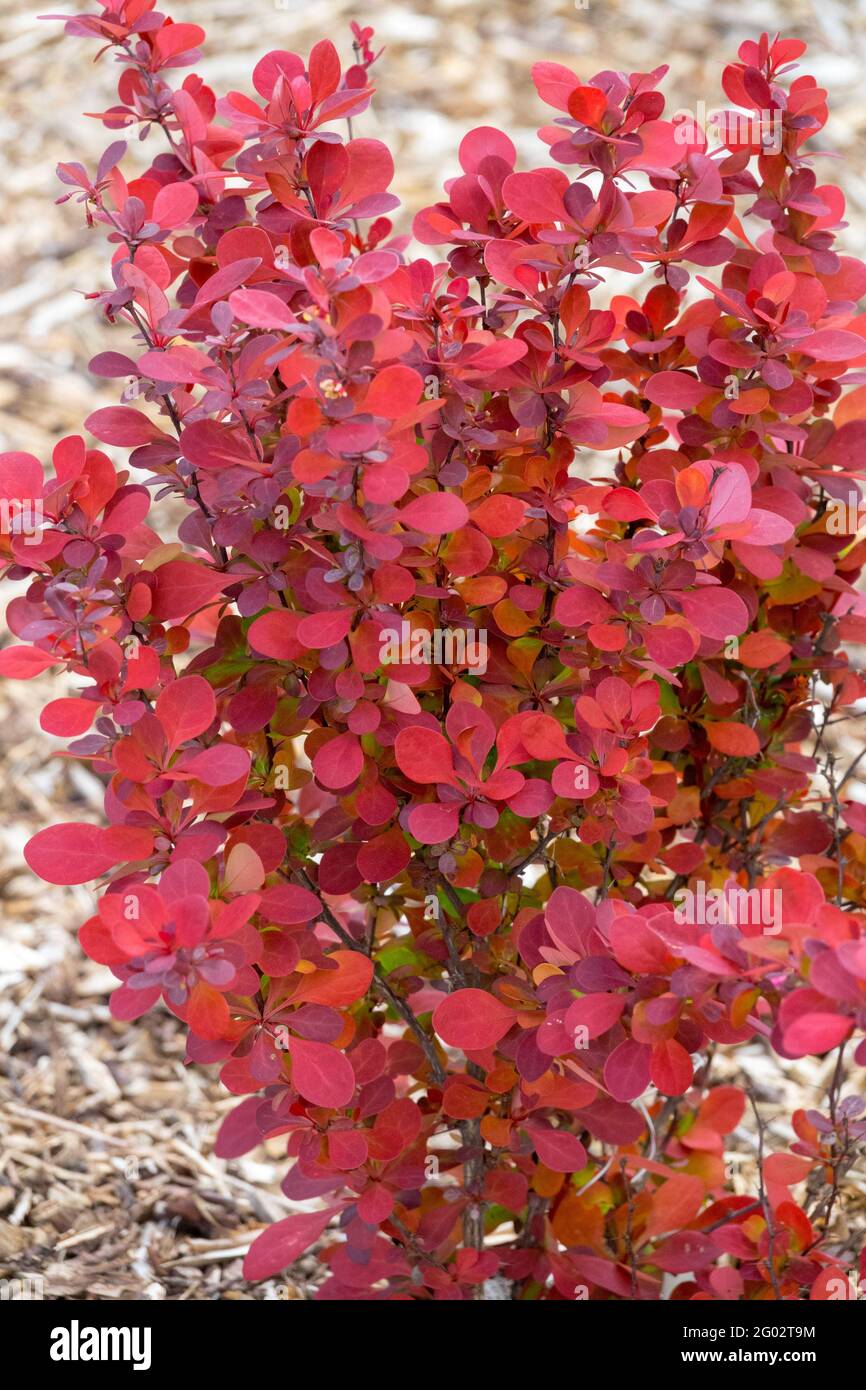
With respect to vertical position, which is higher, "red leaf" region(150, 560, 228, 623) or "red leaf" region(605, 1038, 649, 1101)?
"red leaf" region(150, 560, 228, 623)

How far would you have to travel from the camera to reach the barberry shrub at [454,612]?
1.10m

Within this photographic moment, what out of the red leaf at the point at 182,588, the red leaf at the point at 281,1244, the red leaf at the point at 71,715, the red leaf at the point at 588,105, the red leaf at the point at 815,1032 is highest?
the red leaf at the point at 588,105

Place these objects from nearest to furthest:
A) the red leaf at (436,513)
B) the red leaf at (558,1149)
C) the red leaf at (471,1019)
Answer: the red leaf at (436,513) → the red leaf at (471,1019) → the red leaf at (558,1149)

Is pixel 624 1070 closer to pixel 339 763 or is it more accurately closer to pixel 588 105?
pixel 339 763

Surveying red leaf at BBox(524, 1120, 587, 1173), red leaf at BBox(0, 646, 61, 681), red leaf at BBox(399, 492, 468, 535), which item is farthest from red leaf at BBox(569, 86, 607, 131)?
red leaf at BBox(524, 1120, 587, 1173)

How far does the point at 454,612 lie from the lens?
1.26m

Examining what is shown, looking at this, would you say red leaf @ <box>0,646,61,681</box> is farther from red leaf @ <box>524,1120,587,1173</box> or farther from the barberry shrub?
red leaf @ <box>524,1120,587,1173</box>

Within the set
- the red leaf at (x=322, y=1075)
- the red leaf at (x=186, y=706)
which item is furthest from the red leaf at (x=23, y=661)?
the red leaf at (x=322, y=1075)

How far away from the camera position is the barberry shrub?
3.61ft

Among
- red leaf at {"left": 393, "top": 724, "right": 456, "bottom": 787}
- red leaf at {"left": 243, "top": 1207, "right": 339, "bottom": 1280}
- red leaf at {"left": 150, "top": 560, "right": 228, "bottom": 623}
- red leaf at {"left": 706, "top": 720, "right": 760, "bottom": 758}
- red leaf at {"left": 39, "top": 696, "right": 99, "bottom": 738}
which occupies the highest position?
red leaf at {"left": 150, "top": 560, "right": 228, "bottom": 623}

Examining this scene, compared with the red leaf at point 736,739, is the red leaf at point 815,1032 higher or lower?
lower

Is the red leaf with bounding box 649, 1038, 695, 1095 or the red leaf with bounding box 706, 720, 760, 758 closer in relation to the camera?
the red leaf with bounding box 649, 1038, 695, 1095

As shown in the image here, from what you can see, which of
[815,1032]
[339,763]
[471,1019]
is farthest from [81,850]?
[815,1032]

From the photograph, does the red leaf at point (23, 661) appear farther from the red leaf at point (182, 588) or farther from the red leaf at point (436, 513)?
the red leaf at point (436, 513)
